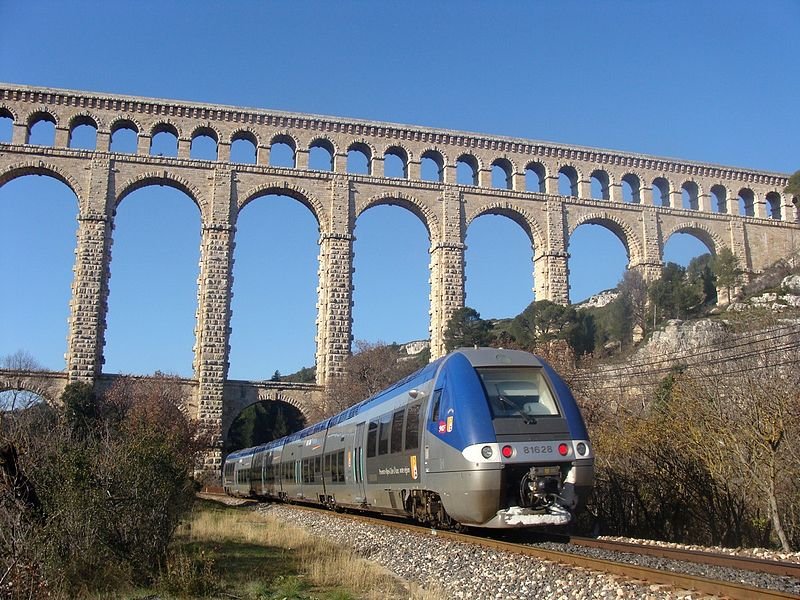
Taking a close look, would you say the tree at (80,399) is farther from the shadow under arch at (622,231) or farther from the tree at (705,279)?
the tree at (705,279)

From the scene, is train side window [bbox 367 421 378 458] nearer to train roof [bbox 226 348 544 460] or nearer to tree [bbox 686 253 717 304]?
train roof [bbox 226 348 544 460]

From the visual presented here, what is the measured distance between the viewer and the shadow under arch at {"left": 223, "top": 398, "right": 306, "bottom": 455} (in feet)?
179

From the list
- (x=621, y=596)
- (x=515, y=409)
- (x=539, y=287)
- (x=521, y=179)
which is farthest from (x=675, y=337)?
(x=621, y=596)

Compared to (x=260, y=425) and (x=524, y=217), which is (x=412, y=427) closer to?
(x=524, y=217)

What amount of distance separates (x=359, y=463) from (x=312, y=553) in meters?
3.31

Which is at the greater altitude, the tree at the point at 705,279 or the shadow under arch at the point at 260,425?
the tree at the point at 705,279

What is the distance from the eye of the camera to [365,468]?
13523 millimetres

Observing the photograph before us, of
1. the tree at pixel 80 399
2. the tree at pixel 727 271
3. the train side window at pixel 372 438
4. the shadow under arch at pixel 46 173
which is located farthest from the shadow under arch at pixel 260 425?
the train side window at pixel 372 438

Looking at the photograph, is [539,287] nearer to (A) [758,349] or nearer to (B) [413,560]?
(A) [758,349]

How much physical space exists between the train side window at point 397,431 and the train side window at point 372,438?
1080 millimetres

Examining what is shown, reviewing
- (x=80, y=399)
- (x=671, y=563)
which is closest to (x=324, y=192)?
(x=80, y=399)

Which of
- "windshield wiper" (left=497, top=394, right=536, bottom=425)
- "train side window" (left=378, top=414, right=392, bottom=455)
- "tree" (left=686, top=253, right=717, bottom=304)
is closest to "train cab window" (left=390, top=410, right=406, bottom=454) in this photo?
"train side window" (left=378, top=414, right=392, bottom=455)

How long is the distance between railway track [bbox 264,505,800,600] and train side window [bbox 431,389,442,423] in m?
1.60

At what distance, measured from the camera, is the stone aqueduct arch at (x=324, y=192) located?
117 ft
